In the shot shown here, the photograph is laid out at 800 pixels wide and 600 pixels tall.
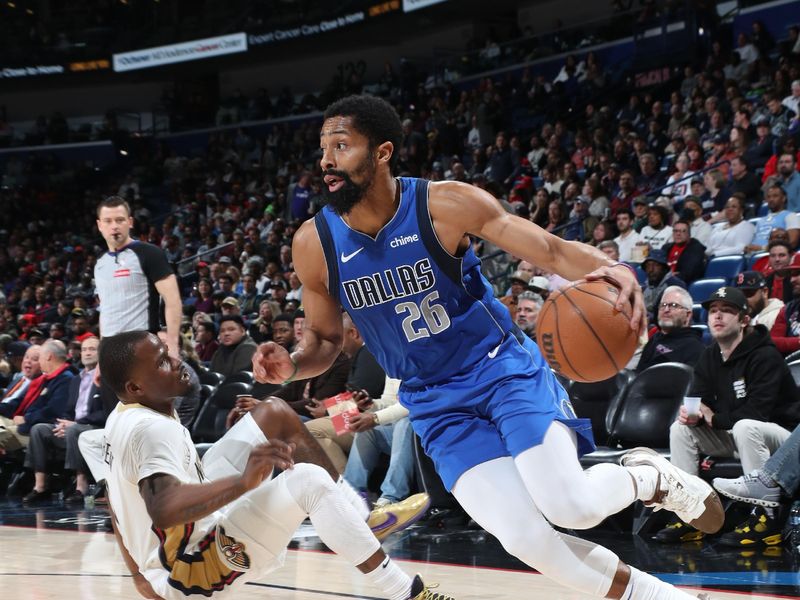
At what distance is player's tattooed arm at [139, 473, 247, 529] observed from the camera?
3.04 m

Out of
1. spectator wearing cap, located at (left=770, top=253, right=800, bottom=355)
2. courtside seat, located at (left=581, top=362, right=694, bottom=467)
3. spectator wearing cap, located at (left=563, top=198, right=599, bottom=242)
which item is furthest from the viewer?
spectator wearing cap, located at (left=563, top=198, right=599, bottom=242)

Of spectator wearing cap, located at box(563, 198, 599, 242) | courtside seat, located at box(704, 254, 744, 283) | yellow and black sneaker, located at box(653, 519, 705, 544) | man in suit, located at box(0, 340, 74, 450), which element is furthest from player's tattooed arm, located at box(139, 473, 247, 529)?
spectator wearing cap, located at box(563, 198, 599, 242)

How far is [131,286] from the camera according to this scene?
568 cm

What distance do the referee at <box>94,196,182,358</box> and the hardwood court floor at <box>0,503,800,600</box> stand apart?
53.2 inches

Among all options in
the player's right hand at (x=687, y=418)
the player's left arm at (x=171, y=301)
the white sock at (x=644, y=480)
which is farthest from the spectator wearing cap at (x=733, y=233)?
the white sock at (x=644, y=480)

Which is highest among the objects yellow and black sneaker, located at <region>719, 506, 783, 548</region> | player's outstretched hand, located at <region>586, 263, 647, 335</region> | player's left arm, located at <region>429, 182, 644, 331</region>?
player's left arm, located at <region>429, 182, 644, 331</region>

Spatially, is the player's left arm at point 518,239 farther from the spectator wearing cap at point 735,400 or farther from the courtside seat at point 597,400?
the courtside seat at point 597,400

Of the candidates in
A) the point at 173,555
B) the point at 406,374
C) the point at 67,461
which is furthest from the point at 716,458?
the point at 67,461

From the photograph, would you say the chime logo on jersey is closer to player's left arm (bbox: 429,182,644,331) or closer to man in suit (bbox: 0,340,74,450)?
player's left arm (bbox: 429,182,644,331)

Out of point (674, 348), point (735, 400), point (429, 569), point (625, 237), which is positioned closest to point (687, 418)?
point (735, 400)

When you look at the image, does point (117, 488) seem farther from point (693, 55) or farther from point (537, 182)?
point (693, 55)

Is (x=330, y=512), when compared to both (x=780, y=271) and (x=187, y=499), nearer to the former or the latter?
(x=187, y=499)

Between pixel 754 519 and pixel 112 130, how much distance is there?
2469cm

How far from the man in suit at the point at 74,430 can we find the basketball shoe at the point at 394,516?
4942 millimetres
